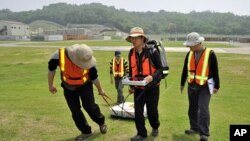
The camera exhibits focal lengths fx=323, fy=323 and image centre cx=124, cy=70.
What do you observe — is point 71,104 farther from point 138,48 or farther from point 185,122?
point 185,122

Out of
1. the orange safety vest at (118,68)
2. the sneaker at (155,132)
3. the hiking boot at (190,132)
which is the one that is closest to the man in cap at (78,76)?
the sneaker at (155,132)

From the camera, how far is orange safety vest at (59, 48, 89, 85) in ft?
21.2

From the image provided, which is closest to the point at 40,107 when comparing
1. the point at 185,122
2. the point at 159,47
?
the point at 185,122

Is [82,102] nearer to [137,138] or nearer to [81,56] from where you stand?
[81,56]

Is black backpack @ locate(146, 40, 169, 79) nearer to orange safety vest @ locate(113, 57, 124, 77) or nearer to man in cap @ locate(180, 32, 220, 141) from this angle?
man in cap @ locate(180, 32, 220, 141)

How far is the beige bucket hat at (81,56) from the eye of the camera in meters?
6.28

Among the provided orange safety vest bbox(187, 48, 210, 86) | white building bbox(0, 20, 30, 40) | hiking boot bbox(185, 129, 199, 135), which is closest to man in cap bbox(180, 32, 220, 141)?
orange safety vest bbox(187, 48, 210, 86)

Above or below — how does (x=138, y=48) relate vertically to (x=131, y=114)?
above

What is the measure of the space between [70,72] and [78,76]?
18cm

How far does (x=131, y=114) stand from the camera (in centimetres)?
858

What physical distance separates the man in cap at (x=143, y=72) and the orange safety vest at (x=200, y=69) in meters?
0.82

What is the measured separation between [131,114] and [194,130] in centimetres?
182

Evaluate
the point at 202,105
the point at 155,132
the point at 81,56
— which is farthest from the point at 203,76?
the point at 81,56

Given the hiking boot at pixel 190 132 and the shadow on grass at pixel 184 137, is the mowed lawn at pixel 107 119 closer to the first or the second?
the shadow on grass at pixel 184 137
